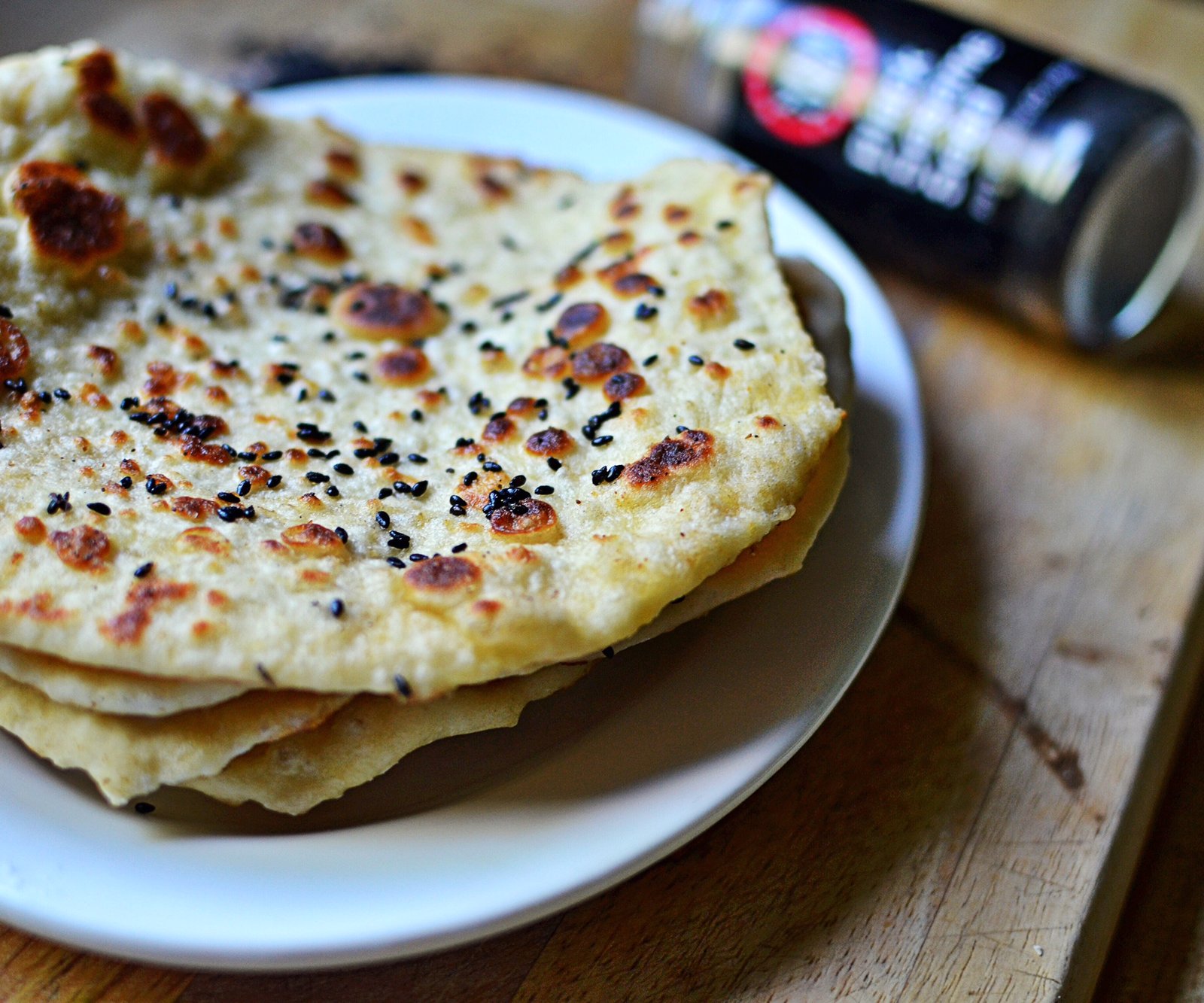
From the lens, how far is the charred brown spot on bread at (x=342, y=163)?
2.49m

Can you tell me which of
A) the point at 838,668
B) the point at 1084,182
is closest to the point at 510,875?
the point at 838,668

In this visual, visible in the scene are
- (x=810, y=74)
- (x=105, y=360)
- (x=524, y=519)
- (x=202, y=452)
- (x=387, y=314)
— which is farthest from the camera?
(x=810, y=74)

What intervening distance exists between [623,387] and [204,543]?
0.75 m

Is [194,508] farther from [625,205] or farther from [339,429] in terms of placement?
[625,205]

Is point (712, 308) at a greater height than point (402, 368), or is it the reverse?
point (712, 308)

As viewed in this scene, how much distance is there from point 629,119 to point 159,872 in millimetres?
2269

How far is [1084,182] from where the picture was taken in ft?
8.75

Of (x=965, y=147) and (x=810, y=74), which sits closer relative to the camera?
(x=965, y=147)

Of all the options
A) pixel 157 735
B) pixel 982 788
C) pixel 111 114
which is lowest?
pixel 982 788

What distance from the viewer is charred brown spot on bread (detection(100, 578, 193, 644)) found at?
4.82 ft

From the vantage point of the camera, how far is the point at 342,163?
2.50 metres

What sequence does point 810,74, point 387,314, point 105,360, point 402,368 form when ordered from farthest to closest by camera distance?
point 810,74
point 387,314
point 402,368
point 105,360

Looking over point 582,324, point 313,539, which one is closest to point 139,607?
point 313,539

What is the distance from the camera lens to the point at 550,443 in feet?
6.13
